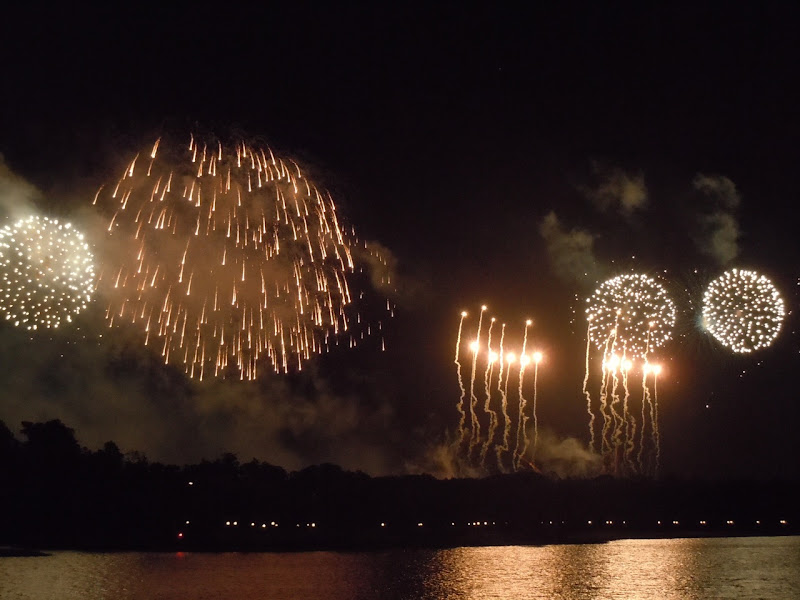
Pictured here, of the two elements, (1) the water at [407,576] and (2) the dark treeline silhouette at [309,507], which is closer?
(1) the water at [407,576]

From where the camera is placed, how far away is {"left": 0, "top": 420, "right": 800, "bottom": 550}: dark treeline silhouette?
71.6 meters

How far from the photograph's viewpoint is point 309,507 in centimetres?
8312

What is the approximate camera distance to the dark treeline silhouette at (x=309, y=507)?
235 feet

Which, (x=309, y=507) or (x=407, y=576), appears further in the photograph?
(x=309, y=507)

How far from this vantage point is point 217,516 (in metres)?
76.8

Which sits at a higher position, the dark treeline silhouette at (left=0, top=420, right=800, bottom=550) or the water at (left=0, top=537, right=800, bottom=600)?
the dark treeline silhouette at (left=0, top=420, right=800, bottom=550)

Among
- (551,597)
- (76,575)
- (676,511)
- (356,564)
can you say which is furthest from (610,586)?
(676,511)

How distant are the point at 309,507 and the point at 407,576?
134 feet

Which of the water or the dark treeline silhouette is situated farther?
the dark treeline silhouette

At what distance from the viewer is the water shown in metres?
34.9

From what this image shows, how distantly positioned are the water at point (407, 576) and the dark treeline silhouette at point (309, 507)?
1098cm

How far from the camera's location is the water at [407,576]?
114 feet

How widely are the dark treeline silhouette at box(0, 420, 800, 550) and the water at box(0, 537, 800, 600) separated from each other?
11.0 metres

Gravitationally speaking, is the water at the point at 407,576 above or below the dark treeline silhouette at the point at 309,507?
below
